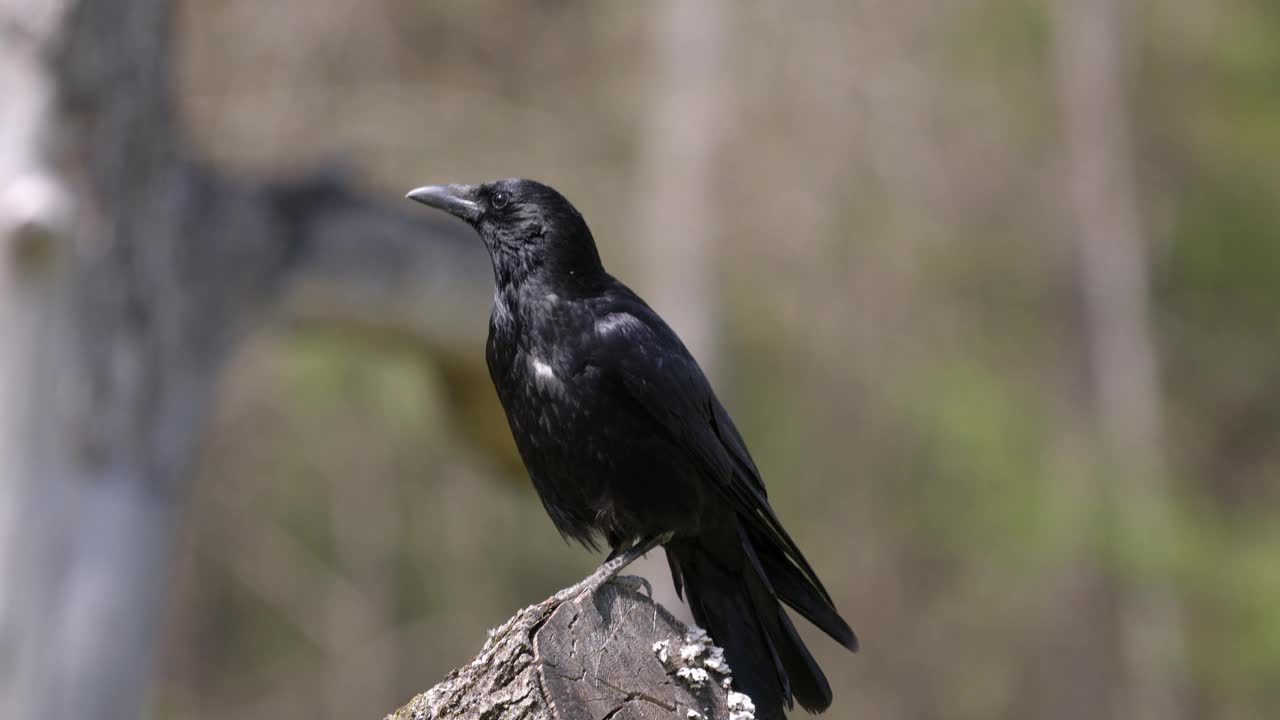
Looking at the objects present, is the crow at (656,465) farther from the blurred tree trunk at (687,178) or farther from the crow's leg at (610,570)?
the blurred tree trunk at (687,178)

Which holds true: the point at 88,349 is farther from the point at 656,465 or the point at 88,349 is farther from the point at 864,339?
the point at 864,339

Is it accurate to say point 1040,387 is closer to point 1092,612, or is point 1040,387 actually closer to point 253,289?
point 1092,612

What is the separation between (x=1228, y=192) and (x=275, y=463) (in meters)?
9.41

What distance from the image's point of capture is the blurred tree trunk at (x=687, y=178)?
10.7 m

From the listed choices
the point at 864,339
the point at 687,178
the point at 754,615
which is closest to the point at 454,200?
the point at 754,615

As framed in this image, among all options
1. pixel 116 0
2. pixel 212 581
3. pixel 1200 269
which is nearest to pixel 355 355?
pixel 212 581

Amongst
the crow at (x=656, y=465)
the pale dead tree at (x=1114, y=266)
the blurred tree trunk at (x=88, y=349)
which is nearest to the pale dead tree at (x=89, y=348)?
the blurred tree trunk at (x=88, y=349)

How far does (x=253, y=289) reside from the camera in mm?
7711

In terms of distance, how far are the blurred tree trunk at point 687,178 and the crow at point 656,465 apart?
23.3 feet

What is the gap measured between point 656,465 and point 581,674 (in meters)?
1.00

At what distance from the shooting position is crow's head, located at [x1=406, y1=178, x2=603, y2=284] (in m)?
3.54

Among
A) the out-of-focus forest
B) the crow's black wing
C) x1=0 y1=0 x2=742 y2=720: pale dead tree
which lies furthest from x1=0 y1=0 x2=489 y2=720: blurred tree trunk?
the out-of-focus forest

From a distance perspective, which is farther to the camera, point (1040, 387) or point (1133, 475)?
point (1040, 387)

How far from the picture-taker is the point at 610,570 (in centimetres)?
271
